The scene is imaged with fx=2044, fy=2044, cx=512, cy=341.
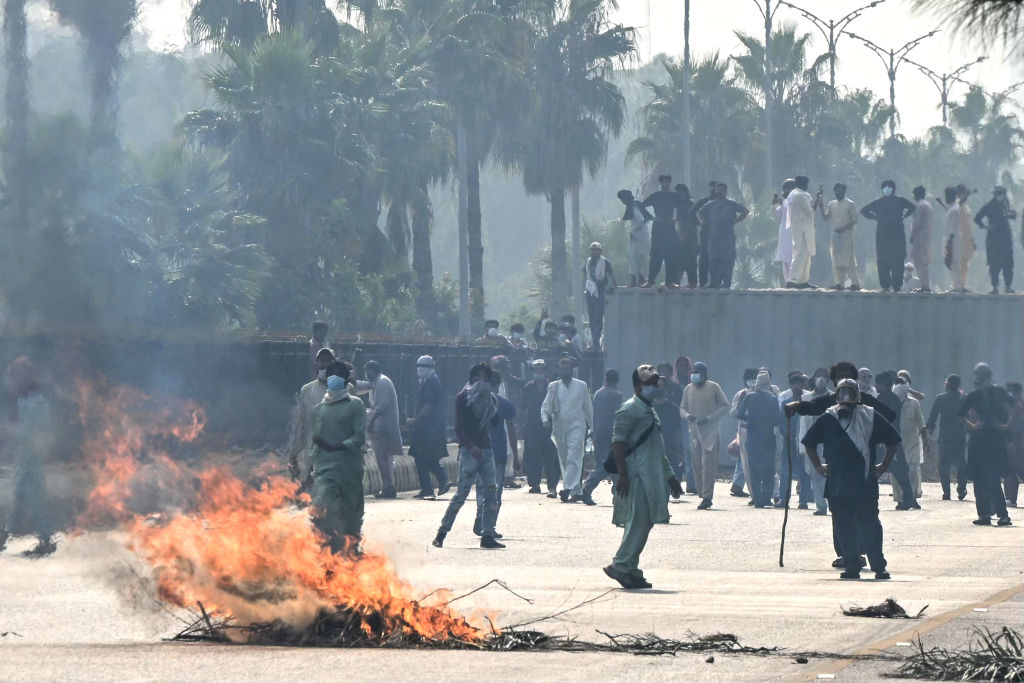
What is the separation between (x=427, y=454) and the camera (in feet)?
76.7

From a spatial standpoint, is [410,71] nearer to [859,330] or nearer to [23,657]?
[859,330]

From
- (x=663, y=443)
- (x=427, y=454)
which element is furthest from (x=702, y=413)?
(x=663, y=443)

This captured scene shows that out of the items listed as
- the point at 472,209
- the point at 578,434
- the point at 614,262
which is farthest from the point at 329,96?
the point at 614,262

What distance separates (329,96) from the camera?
41781mm

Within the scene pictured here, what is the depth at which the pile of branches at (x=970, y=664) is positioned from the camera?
8.67 meters

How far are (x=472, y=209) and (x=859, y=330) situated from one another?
1043 inches

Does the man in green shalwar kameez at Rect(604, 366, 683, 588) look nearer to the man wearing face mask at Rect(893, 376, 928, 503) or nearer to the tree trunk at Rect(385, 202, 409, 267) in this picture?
the man wearing face mask at Rect(893, 376, 928, 503)

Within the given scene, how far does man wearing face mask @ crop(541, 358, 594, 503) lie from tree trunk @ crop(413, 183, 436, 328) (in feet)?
83.8

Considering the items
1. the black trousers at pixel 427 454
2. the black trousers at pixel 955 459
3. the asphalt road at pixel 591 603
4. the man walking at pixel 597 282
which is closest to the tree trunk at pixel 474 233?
the man walking at pixel 597 282

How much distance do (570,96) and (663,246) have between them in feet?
94.0

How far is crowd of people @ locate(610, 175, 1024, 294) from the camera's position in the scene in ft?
95.5

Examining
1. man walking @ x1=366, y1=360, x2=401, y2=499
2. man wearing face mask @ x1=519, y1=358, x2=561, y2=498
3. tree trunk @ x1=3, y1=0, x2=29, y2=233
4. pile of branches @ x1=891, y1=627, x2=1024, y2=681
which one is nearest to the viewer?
pile of branches @ x1=891, y1=627, x2=1024, y2=681

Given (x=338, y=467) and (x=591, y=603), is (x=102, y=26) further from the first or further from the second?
(x=591, y=603)

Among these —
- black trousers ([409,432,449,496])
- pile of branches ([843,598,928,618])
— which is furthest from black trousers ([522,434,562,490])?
pile of branches ([843,598,928,618])
